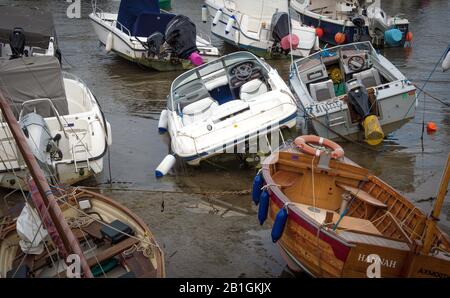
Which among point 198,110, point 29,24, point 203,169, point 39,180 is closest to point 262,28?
point 29,24

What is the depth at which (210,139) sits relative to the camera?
10.3 meters

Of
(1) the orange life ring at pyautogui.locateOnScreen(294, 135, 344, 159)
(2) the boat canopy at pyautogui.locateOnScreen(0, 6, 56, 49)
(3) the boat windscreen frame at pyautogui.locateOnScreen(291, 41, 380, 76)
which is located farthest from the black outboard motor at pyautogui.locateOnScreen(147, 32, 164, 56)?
(1) the orange life ring at pyautogui.locateOnScreen(294, 135, 344, 159)

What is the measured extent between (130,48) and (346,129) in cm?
816

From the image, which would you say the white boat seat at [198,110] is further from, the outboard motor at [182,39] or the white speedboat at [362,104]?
the outboard motor at [182,39]

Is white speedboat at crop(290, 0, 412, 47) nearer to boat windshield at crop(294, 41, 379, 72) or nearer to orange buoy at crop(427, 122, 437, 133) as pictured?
boat windshield at crop(294, 41, 379, 72)

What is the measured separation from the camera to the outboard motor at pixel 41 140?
895 cm

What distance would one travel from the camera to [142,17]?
59.4ft

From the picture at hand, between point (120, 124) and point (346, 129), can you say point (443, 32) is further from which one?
point (120, 124)

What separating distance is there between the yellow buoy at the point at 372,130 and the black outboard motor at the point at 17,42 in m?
9.36

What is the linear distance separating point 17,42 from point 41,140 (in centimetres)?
710

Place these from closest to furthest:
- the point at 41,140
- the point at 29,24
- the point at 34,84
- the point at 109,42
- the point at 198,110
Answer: the point at 41,140 < the point at 34,84 < the point at 198,110 < the point at 29,24 < the point at 109,42

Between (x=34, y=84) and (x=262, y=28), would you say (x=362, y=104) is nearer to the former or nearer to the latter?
(x=34, y=84)

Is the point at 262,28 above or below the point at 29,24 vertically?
below

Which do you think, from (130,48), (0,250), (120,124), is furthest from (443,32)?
(0,250)
